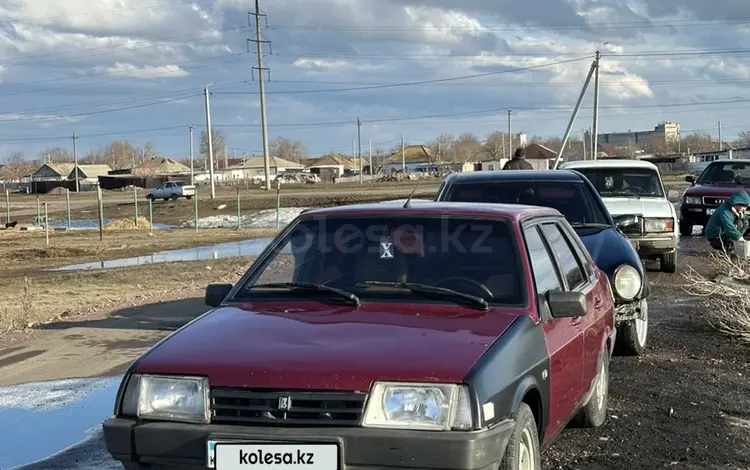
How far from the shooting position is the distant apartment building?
14512 cm

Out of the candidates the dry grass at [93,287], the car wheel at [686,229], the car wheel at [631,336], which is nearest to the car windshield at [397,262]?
the car wheel at [631,336]

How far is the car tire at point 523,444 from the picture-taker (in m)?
3.59

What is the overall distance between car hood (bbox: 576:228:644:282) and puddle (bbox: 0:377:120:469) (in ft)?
13.8

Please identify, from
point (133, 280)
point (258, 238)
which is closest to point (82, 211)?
point (258, 238)

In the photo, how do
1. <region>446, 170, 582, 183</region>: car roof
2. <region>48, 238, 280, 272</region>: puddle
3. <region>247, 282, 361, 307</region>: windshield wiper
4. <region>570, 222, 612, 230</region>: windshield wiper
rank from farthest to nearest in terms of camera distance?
1. <region>48, 238, 280, 272</region>: puddle
2. <region>446, 170, 582, 183</region>: car roof
3. <region>570, 222, 612, 230</region>: windshield wiper
4. <region>247, 282, 361, 307</region>: windshield wiper

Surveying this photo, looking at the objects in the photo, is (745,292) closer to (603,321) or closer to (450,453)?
(603,321)

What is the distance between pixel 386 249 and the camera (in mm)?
4695

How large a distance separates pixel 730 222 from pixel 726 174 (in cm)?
747

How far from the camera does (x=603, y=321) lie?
5.77 meters

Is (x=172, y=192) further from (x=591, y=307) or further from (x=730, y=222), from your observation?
A: (x=591, y=307)

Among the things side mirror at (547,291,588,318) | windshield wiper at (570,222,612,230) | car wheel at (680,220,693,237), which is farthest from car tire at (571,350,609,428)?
car wheel at (680,220,693,237)

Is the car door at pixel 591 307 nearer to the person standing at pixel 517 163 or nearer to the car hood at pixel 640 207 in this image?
the car hood at pixel 640 207

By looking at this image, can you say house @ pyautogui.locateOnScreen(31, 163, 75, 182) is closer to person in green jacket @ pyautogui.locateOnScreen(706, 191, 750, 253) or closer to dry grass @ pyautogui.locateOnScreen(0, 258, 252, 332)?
dry grass @ pyautogui.locateOnScreen(0, 258, 252, 332)

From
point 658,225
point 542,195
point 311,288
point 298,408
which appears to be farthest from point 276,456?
point 658,225
